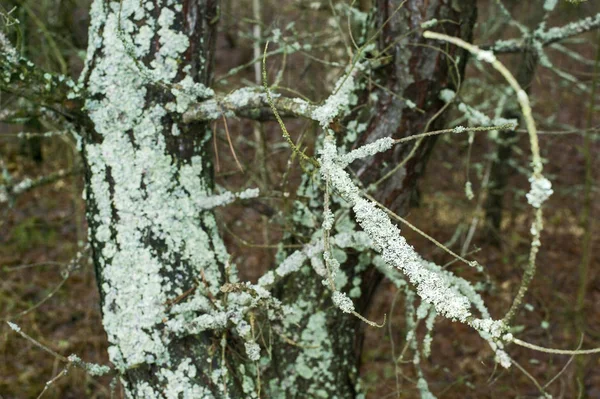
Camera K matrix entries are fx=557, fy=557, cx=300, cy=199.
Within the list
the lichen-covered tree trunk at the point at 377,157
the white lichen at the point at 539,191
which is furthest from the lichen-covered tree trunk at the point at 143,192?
the white lichen at the point at 539,191

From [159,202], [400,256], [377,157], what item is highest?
[377,157]

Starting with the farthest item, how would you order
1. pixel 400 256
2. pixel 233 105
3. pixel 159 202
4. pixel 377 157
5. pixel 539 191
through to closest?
pixel 377 157
pixel 159 202
pixel 233 105
pixel 400 256
pixel 539 191

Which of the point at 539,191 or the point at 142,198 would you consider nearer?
the point at 539,191

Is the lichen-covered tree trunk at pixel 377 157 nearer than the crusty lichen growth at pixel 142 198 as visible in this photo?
No

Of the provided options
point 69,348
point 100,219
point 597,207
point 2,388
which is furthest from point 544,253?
point 100,219

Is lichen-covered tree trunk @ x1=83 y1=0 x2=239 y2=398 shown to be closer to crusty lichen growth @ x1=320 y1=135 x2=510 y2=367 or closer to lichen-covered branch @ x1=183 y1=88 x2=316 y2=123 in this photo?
lichen-covered branch @ x1=183 y1=88 x2=316 y2=123

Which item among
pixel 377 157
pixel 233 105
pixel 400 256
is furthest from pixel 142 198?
pixel 400 256

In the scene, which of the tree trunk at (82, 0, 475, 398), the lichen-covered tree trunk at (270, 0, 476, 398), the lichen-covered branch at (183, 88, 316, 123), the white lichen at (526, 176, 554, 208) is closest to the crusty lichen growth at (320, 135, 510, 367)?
the white lichen at (526, 176, 554, 208)

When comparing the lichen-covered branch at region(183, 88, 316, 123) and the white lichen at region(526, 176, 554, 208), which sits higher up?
Answer: the lichen-covered branch at region(183, 88, 316, 123)

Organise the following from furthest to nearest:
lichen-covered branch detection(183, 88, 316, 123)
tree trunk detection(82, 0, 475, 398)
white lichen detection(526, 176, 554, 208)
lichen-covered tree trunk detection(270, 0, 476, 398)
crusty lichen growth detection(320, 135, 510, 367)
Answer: lichen-covered tree trunk detection(270, 0, 476, 398)
tree trunk detection(82, 0, 475, 398)
lichen-covered branch detection(183, 88, 316, 123)
crusty lichen growth detection(320, 135, 510, 367)
white lichen detection(526, 176, 554, 208)

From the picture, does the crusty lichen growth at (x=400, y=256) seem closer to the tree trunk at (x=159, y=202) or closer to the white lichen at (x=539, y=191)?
the white lichen at (x=539, y=191)

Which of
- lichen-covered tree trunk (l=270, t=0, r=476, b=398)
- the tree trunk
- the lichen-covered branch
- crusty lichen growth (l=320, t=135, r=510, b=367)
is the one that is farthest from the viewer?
lichen-covered tree trunk (l=270, t=0, r=476, b=398)

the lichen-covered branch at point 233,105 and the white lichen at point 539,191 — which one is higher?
the lichen-covered branch at point 233,105

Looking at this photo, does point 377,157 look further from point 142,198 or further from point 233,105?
point 142,198
